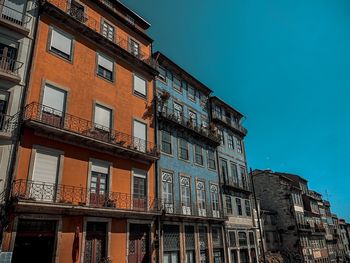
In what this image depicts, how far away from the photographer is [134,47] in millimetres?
21688

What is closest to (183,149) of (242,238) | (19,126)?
(242,238)

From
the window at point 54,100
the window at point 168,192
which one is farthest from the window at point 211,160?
the window at point 54,100

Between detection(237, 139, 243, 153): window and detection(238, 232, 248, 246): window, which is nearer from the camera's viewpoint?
detection(238, 232, 248, 246): window

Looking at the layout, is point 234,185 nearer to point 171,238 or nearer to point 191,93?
point 191,93

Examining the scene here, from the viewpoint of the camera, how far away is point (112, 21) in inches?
805

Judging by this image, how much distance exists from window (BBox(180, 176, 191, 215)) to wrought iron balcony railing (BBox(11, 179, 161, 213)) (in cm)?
354

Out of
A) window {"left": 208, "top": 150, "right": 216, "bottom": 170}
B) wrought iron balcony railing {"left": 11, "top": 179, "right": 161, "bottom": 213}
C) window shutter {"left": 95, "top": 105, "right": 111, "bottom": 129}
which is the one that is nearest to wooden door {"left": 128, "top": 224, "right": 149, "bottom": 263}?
wrought iron balcony railing {"left": 11, "top": 179, "right": 161, "bottom": 213}

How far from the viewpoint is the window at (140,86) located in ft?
68.1

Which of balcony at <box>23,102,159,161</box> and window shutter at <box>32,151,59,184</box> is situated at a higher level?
balcony at <box>23,102,159,161</box>

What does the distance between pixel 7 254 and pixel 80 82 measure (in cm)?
947

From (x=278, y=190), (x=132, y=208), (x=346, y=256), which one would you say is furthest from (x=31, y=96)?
(x=346, y=256)

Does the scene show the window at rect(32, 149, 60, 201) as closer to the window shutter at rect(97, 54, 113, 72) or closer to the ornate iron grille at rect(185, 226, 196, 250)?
the window shutter at rect(97, 54, 113, 72)

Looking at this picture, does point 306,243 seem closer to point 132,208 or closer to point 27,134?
point 132,208

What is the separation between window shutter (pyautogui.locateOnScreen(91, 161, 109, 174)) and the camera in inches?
628
